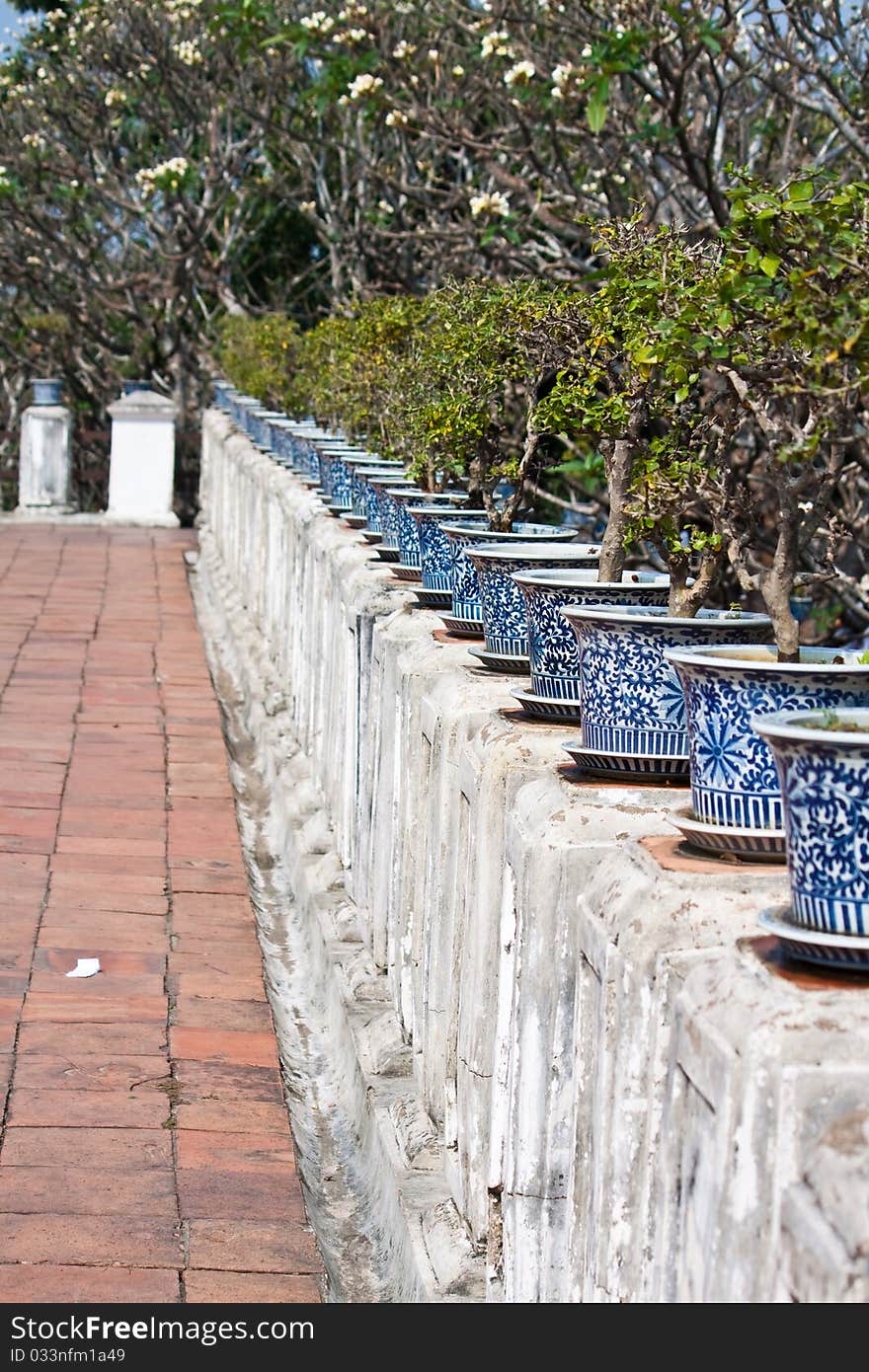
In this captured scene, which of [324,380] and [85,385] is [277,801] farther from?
[85,385]

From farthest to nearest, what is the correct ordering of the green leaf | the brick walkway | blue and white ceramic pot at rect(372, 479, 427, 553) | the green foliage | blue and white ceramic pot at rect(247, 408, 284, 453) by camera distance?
1. the green foliage
2. blue and white ceramic pot at rect(247, 408, 284, 453)
3. the green leaf
4. blue and white ceramic pot at rect(372, 479, 427, 553)
5. the brick walkway

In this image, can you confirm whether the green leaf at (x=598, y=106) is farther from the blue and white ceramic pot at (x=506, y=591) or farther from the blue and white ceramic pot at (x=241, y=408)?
the blue and white ceramic pot at (x=241, y=408)

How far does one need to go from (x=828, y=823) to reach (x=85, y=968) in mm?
3250

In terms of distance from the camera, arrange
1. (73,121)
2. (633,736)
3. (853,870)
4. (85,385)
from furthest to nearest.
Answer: (85,385) < (73,121) < (633,736) < (853,870)

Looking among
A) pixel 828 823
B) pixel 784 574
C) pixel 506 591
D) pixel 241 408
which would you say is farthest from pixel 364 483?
pixel 241 408

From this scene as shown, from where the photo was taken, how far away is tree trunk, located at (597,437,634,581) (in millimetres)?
3574

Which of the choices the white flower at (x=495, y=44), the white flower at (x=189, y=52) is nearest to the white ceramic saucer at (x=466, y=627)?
the white flower at (x=495, y=44)

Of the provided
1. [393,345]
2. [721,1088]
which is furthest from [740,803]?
[393,345]

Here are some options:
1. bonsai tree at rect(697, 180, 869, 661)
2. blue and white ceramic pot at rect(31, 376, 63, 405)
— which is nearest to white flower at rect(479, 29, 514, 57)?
bonsai tree at rect(697, 180, 869, 661)

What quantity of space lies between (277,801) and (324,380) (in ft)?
10.2

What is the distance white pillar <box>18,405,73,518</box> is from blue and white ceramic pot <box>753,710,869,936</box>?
15.3 metres

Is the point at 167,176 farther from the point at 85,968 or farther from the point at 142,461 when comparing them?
the point at 85,968

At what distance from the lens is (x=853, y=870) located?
6.47 feet

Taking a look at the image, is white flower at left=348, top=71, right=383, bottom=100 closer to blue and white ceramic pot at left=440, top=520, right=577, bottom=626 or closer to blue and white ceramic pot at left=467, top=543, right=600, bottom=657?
blue and white ceramic pot at left=440, top=520, right=577, bottom=626
